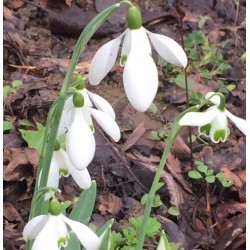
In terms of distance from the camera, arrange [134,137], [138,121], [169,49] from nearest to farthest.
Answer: [169,49] → [134,137] → [138,121]

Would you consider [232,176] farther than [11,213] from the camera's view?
Yes

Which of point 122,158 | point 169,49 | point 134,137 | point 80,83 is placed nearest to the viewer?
point 169,49

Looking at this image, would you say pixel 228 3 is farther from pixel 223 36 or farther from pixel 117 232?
pixel 117 232

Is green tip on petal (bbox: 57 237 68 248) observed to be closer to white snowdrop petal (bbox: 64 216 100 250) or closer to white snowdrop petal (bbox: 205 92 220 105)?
white snowdrop petal (bbox: 64 216 100 250)

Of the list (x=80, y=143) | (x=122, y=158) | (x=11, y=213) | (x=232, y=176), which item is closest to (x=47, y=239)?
(x=80, y=143)

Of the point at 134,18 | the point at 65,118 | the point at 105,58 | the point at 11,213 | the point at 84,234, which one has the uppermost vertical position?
the point at 134,18

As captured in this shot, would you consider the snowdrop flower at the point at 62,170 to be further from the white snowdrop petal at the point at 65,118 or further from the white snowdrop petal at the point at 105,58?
the white snowdrop petal at the point at 105,58

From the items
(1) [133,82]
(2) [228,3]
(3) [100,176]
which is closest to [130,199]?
(3) [100,176]

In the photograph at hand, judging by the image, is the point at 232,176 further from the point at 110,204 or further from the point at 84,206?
the point at 84,206
